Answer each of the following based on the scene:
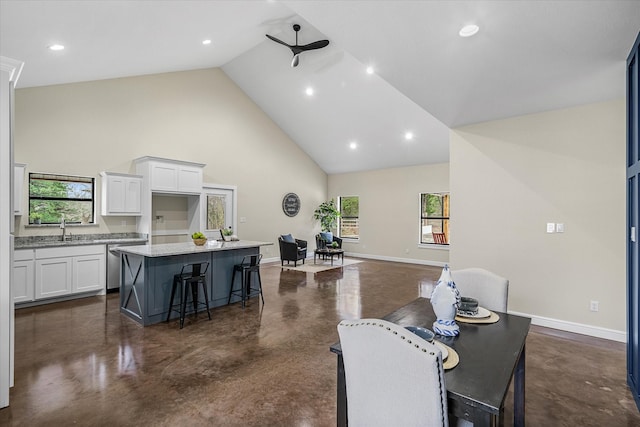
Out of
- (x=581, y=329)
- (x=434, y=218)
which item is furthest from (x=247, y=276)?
(x=434, y=218)

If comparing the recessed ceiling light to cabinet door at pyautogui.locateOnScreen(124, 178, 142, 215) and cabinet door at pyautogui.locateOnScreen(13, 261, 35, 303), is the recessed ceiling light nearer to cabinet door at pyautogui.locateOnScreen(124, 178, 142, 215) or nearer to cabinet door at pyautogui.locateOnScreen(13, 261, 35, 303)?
cabinet door at pyautogui.locateOnScreen(124, 178, 142, 215)

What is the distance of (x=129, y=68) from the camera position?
5480 mm

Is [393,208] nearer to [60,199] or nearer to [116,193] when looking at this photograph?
[116,193]

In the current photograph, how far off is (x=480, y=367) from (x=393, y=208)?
8.22m

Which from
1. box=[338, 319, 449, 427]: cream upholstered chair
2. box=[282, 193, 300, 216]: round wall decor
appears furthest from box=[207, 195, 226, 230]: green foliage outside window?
box=[338, 319, 449, 427]: cream upholstered chair

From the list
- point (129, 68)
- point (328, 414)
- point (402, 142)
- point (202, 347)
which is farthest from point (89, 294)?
point (402, 142)

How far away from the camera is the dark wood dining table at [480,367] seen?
111cm

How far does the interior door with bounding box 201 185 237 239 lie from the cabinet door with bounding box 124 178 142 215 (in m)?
1.38

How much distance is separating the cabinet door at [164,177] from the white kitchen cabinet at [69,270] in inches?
58.1

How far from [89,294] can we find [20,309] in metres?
0.84

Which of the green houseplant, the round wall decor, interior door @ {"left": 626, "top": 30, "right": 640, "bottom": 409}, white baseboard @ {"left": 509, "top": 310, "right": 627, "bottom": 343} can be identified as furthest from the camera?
the green houseplant

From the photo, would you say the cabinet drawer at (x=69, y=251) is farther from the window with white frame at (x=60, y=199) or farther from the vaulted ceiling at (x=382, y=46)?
the vaulted ceiling at (x=382, y=46)

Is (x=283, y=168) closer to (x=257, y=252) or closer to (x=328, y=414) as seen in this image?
(x=257, y=252)

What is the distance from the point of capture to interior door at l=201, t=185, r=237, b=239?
7.31 m
